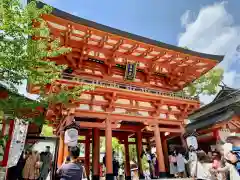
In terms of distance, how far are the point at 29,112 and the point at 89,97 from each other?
4024 millimetres

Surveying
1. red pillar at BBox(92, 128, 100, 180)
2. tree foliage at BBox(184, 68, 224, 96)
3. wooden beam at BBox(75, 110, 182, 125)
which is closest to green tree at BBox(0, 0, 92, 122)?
wooden beam at BBox(75, 110, 182, 125)

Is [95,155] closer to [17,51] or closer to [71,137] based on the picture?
[71,137]

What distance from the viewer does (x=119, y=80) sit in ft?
39.0

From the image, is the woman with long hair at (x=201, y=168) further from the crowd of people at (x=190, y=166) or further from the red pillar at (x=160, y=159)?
the red pillar at (x=160, y=159)

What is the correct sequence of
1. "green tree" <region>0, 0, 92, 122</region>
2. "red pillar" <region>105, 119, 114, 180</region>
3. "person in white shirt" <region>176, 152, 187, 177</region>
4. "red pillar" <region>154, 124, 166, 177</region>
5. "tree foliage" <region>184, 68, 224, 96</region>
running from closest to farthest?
"green tree" <region>0, 0, 92, 122</region> < "red pillar" <region>105, 119, 114, 180</region> < "red pillar" <region>154, 124, 166, 177</region> < "person in white shirt" <region>176, 152, 187, 177</region> < "tree foliage" <region>184, 68, 224, 96</region>

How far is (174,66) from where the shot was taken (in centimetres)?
1309

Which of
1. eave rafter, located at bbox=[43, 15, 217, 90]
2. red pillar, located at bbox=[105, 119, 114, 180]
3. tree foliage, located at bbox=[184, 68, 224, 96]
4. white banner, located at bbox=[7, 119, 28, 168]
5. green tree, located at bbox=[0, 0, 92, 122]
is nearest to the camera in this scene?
green tree, located at bbox=[0, 0, 92, 122]

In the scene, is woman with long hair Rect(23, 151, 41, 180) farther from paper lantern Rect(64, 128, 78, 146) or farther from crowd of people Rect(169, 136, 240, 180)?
crowd of people Rect(169, 136, 240, 180)

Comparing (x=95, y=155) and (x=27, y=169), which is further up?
(x=95, y=155)

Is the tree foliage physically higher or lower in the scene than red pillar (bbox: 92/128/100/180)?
higher

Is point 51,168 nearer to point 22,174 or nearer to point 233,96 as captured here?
point 22,174

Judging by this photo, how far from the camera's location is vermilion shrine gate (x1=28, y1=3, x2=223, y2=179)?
373 inches

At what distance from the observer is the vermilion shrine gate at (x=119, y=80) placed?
947 centimetres

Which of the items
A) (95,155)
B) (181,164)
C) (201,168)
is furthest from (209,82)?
(201,168)
